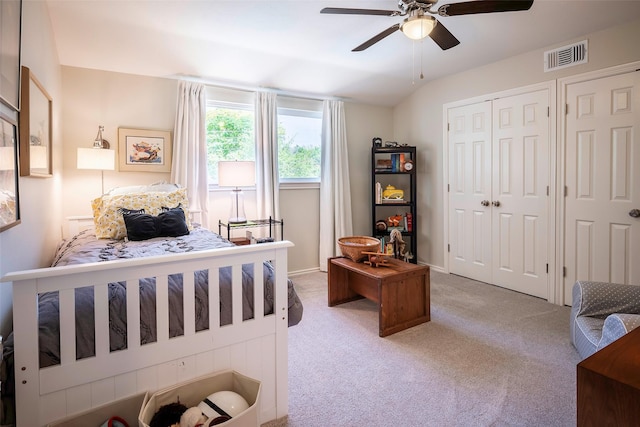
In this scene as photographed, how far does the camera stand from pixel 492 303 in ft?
10.5

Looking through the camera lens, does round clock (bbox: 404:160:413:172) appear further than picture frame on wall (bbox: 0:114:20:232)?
Yes

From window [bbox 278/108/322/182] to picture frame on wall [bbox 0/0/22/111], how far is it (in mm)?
2708

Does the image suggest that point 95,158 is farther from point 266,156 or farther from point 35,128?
point 266,156

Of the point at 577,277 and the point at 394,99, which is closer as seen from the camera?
the point at 577,277

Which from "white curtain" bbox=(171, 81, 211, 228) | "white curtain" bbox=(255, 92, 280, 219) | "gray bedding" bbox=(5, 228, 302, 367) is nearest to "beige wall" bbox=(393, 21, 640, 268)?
"white curtain" bbox=(255, 92, 280, 219)

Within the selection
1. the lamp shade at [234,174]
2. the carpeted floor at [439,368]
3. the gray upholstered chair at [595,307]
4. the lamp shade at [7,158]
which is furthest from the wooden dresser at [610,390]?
the lamp shade at [234,174]

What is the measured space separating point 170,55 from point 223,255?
2565mm

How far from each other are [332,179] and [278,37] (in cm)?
184

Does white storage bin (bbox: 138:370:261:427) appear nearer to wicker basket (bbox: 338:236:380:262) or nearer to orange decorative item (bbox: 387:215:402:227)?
wicker basket (bbox: 338:236:380:262)

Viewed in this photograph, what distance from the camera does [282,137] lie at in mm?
4258

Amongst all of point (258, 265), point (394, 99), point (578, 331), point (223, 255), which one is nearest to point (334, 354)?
point (258, 265)

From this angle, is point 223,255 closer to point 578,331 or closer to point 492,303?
point 578,331

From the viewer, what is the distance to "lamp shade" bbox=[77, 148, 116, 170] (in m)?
2.81

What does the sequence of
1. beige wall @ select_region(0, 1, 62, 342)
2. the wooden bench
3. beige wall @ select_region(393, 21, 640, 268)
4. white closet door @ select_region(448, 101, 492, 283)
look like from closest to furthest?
1. beige wall @ select_region(0, 1, 62, 342)
2. the wooden bench
3. beige wall @ select_region(393, 21, 640, 268)
4. white closet door @ select_region(448, 101, 492, 283)
